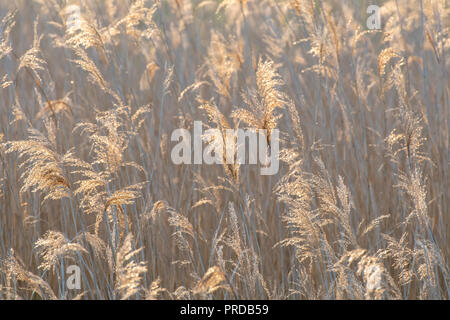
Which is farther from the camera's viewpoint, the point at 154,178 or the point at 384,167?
the point at 384,167

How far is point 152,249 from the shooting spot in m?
2.86

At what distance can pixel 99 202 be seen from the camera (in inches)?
99.6

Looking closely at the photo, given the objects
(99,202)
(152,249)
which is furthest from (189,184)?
(99,202)

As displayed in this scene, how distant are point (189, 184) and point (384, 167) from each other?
3.54 ft

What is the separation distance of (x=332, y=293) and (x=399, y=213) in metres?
0.80
